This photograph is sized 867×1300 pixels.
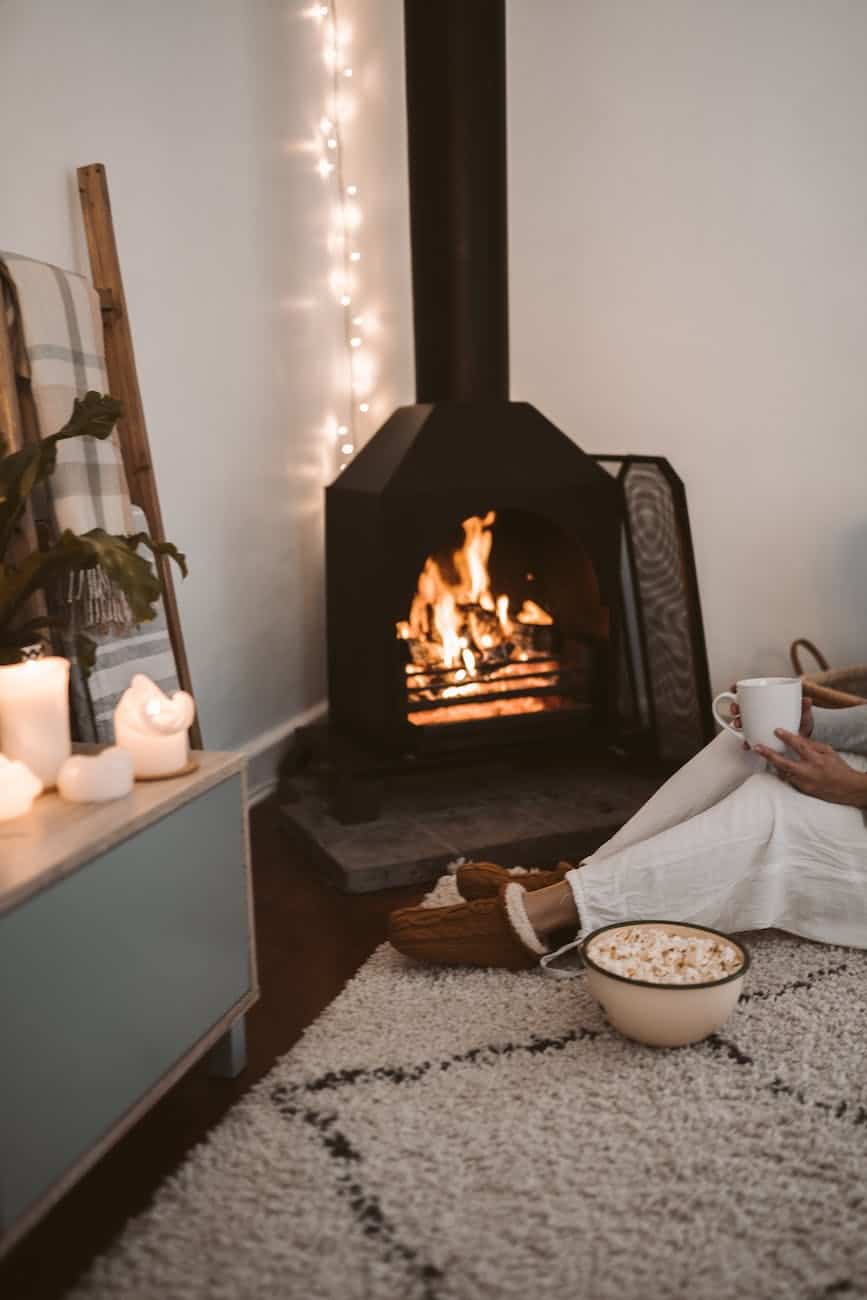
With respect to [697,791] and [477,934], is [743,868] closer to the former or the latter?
[697,791]

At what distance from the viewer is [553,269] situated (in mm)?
3258

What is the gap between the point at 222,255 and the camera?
2697 mm

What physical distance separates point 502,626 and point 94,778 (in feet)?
5.31

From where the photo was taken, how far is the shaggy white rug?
118 centimetres

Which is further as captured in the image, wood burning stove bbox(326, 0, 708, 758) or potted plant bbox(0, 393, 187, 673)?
wood burning stove bbox(326, 0, 708, 758)

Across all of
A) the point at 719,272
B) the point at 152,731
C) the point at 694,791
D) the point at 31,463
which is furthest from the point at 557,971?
the point at 719,272

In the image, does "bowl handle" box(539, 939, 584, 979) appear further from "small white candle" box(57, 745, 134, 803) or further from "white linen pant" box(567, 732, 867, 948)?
"small white candle" box(57, 745, 134, 803)

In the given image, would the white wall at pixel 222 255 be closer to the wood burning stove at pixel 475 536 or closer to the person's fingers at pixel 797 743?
the wood burning stove at pixel 475 536

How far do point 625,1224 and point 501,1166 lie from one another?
0.16 meters

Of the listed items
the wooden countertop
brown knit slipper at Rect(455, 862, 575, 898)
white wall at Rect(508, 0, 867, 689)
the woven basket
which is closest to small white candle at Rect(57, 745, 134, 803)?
the wooden countertop

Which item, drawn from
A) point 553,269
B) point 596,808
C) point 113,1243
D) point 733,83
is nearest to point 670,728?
point 596,808

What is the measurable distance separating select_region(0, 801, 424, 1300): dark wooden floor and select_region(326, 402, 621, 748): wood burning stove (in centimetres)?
45

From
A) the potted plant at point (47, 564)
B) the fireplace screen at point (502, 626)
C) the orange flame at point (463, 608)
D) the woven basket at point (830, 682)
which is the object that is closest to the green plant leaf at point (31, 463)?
the potted plant at point (47, 564)

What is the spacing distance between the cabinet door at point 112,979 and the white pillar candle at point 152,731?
0.21 feet
